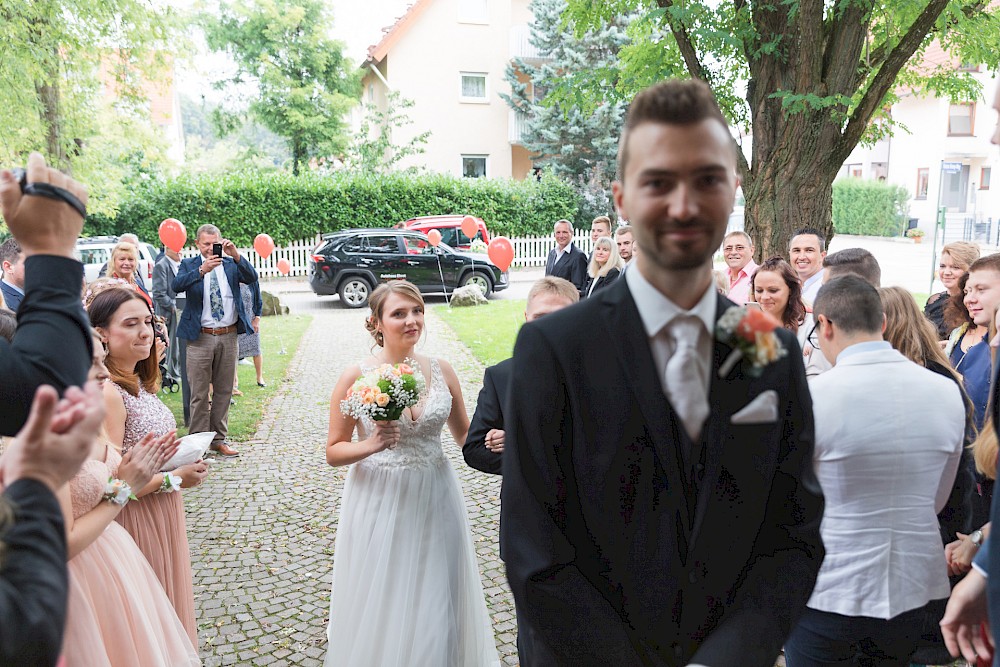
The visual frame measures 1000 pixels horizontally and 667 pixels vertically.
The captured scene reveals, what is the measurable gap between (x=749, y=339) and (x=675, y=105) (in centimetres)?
51

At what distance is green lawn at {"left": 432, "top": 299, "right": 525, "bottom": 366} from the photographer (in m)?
12.7

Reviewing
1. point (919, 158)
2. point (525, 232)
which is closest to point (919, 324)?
point (525, 232)

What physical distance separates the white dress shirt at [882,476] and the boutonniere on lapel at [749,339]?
1.39 meters

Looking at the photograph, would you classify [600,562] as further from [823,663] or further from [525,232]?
[525,232]

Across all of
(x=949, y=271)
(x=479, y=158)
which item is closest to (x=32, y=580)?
(x=949, y=271)

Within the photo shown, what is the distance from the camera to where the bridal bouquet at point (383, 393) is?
338 centimetres

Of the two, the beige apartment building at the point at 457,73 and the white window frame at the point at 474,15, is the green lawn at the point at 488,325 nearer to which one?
the beige apartment building at the point at 457,73

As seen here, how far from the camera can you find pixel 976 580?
1898 mm

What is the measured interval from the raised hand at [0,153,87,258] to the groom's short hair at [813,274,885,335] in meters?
2.66

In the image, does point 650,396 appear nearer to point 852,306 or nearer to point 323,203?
point 852,306

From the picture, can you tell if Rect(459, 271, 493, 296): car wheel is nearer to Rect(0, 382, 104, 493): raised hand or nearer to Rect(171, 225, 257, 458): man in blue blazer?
Rect(171, 225, 257, 458): man in blue blazer

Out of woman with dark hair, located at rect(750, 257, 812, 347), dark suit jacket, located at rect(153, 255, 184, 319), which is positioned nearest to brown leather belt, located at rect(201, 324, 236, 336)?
dark suit jacket, located at rect(153, 255, 184, 319)

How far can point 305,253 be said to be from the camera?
2548 centimetres

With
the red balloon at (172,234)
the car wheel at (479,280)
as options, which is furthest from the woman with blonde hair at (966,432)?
the car wheel at (479,280)
